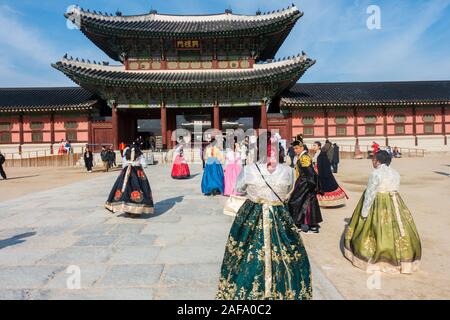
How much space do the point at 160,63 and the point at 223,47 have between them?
446 cm

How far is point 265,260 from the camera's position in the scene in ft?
8.57

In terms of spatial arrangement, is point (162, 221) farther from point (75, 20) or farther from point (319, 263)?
point (75, 20)

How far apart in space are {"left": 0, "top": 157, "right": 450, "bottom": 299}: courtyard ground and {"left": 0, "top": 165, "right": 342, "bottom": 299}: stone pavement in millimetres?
12

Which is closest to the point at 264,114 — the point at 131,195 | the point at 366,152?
the point at 366,152

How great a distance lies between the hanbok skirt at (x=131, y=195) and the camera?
6023 millimetres

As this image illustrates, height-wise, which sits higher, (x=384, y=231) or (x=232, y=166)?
(x=232, y=166)

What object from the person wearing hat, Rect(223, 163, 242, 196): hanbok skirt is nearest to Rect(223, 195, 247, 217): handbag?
the person wearing hat

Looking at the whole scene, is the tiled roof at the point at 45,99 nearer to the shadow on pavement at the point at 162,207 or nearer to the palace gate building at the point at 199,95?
the palace gate building at the point at 199,95

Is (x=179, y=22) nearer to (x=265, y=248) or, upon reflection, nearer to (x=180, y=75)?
(x=180, y=75)

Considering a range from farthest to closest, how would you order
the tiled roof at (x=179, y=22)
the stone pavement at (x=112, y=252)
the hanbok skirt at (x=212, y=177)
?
the tiled roof at (x=179, y=22) → the hanbok skirt at (x=212, y=177) → the stone pavement at (x=112, y=252)

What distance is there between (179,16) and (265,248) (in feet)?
81.9

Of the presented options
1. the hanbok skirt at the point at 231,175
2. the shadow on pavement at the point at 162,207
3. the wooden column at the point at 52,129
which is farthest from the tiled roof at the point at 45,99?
the hanbok skirt at the point at 231,175

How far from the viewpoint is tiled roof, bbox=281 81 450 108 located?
72.2 feet

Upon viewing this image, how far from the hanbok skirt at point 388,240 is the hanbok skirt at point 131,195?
3879mm
